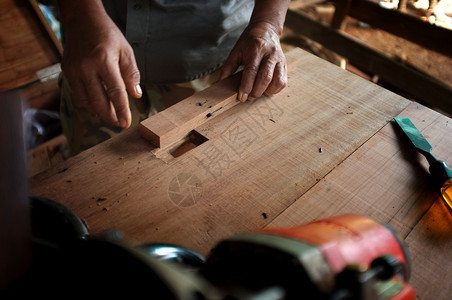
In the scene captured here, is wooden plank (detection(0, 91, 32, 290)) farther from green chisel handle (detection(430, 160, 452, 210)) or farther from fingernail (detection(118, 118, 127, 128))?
green chisel handle (detection(430, 160, 452, 210))

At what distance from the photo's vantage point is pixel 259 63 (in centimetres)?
113

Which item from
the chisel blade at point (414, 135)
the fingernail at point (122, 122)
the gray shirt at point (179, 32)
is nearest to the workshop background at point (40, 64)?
the gray shirt at point (179, 32)

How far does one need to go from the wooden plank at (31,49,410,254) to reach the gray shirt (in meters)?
0.39

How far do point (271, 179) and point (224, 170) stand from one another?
11 cm

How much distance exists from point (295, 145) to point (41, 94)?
1.73 m

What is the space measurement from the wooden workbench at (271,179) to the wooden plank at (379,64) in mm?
1174

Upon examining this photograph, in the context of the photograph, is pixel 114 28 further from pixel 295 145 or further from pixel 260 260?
pixel 260 260

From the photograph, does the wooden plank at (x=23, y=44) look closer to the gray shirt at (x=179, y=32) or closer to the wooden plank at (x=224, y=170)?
the gray shirt at (x=179, y=32)

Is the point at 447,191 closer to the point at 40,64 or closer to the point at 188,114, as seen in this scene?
the point at 188,114

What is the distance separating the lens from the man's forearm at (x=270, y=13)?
1274mm

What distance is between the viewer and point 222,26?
4.35ft

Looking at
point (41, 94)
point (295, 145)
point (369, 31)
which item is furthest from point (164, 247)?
point (369, 31)

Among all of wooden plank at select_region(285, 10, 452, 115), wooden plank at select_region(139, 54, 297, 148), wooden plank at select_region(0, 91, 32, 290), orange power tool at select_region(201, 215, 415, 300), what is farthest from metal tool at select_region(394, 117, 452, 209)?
wooden plank at select_region(285, 10, 452, 115)

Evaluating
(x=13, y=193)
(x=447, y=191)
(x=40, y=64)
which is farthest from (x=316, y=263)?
(x=40, y=64)
